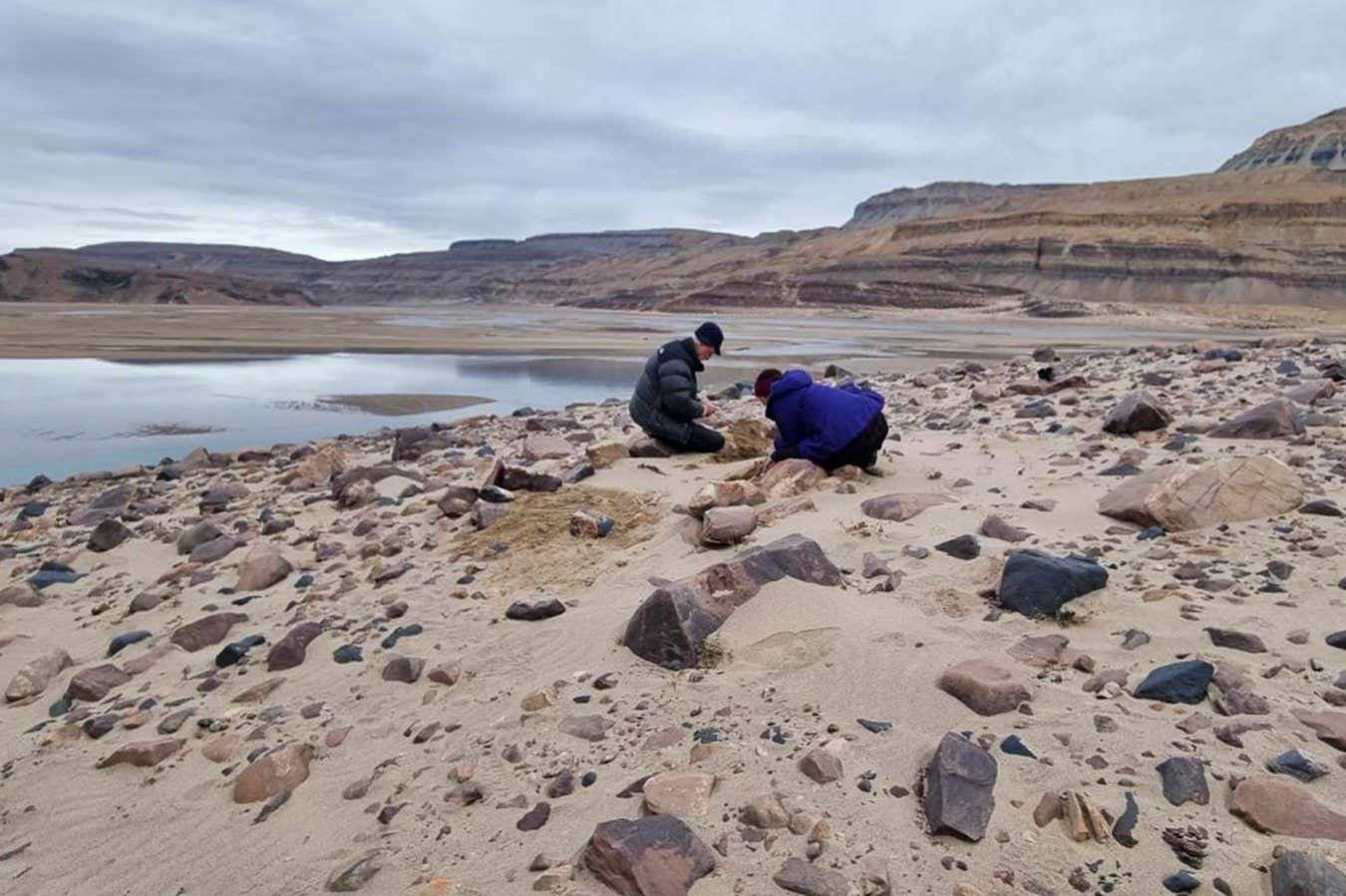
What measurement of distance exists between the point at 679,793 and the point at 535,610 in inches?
69.1

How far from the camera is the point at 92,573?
6.14 metres

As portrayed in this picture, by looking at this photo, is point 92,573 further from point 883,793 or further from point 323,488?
point 883,793

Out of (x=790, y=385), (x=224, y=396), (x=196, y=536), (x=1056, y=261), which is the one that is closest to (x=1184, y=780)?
(x=790, y=385)

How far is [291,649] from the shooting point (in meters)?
4.35

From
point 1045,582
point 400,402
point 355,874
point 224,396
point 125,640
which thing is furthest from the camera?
point 224,396

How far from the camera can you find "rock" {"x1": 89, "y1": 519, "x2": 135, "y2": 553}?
21.5 feet

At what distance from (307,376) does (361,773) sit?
20.1 metres

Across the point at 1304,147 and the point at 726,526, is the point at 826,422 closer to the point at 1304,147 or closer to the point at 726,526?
the point at 726,526

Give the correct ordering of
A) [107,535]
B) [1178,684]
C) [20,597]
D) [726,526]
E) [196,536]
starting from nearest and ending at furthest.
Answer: [1178,684], [726,526], [20,597], [196,536], [107,535]

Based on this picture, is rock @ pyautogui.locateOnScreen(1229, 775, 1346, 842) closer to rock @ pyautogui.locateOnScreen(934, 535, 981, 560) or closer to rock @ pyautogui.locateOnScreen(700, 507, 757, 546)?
rock @ pyautogui.locateOnScreen(934, 535, 981, 560)

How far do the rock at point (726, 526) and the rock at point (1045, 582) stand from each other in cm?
153

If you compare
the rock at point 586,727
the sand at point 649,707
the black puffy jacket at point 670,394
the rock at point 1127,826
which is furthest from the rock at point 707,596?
the black puffy jacket at point 670,394

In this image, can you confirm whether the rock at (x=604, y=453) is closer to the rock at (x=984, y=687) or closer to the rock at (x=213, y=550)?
the rock at (x=213, y=550)

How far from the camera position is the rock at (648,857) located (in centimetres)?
240
